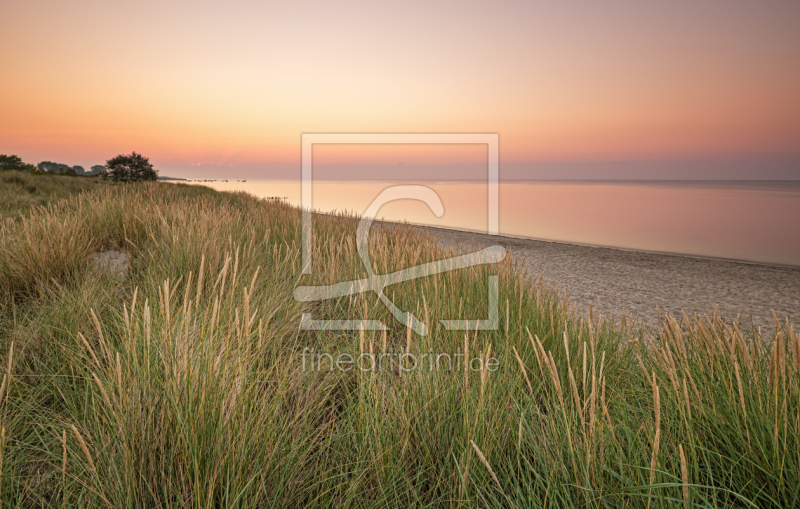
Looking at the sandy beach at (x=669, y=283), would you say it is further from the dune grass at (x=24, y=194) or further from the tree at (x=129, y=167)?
the tree at (x=129, y=167)

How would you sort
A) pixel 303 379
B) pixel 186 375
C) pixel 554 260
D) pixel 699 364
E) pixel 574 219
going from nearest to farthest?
pixel 186 375 < pixel 699 364 < pixel 303 379 < pixel 554 260 < pixel 574 219

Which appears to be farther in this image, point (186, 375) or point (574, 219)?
point (574, 219)

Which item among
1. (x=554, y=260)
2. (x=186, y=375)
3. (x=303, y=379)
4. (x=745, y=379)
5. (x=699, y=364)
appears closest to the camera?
(x=186, y=375)

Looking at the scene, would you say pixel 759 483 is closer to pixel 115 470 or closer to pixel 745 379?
pixel 745 379

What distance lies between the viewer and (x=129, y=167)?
31328 millimetres

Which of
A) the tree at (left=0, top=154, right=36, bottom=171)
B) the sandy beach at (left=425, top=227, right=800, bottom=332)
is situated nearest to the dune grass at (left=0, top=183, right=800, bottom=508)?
the sandy beach at (left=425, top=227, right=800, bottom=332)

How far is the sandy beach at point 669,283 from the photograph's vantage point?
5430 millimetres

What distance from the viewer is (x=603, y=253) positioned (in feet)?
33.1

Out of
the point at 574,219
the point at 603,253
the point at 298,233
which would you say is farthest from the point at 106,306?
the point at 574,219

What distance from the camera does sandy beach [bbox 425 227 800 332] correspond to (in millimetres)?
5430

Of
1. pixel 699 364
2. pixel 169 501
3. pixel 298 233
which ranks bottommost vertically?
pixel 169 501

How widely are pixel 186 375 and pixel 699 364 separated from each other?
2074 mm

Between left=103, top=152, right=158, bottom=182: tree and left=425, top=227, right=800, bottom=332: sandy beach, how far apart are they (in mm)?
32825

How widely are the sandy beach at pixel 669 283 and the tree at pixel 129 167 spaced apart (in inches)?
1292
